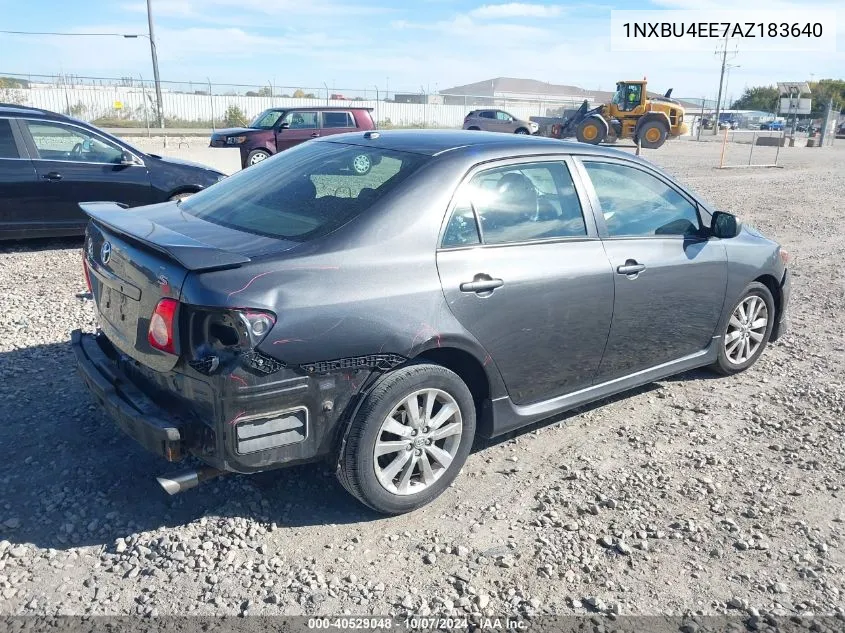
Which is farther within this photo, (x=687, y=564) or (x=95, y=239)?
(x=95, y=239)

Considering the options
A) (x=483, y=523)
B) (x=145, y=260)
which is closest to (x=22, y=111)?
(x=145, y=260)

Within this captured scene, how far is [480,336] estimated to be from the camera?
Result: 3.49 m

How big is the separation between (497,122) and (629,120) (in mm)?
5925

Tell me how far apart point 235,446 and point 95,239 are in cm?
147

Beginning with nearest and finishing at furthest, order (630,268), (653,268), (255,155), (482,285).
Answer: (482,285) → (630,268) → (653,268) → (255,155)

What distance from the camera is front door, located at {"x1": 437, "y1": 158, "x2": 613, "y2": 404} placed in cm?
349

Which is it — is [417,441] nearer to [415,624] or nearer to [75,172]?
[415,624]

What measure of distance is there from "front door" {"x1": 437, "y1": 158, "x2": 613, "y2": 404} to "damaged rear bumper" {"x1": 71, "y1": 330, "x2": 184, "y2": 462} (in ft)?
4.42

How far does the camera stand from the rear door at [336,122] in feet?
61.2

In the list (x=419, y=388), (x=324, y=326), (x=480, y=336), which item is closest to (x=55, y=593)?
(x=324, y=326)

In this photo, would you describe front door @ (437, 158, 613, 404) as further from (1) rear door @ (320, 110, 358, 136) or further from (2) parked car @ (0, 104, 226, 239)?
(1) rear door @ (320, 110, 358, 136)

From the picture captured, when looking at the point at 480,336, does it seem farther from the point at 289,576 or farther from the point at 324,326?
the point at 289,576

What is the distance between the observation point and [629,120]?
31844 mm

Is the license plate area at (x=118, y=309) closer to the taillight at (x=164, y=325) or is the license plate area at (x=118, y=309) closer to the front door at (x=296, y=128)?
the taillight at (x=164, y=325)
